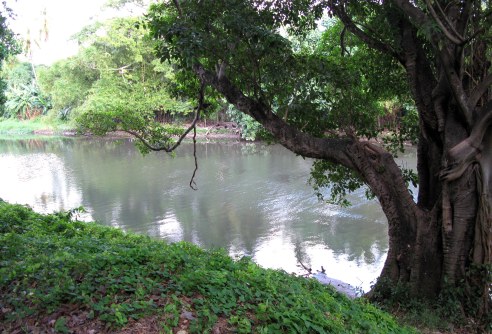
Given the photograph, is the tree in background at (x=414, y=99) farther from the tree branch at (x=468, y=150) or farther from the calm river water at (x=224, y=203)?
the calm river water at (x=224, y=203)

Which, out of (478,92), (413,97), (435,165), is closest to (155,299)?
(435,165)

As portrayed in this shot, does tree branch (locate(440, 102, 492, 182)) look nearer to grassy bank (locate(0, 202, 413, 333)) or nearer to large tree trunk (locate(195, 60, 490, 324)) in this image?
large tree trunk (locate(195, 60, 490, 324))

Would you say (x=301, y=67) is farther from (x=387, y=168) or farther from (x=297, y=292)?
(x=297, y=292)

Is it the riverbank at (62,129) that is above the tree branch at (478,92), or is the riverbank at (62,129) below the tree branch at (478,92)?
below

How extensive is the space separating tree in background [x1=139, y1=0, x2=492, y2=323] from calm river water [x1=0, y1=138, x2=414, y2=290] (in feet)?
9.34

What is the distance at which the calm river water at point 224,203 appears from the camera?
35.2 feet

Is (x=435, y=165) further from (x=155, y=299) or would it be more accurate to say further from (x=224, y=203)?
(x=224, y=203)

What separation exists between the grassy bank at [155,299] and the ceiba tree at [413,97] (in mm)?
1659

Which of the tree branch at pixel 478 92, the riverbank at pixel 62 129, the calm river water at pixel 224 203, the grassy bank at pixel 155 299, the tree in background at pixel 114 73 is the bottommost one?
the calm river water at pixel 224 203

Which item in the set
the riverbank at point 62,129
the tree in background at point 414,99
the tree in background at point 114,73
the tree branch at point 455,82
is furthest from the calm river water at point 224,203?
the riverbank at point 62,129

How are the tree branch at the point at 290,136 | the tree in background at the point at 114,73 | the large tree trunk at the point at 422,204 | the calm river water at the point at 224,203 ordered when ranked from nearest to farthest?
the large tree trunk at the point at 422,204 < the tree branch at the point at 290,136 < the calm river water at the point at 224,203 < the tree in background at the point at 114,73

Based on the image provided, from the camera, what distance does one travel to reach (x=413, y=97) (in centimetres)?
617

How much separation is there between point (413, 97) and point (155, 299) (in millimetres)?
4544

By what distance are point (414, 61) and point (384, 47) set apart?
20.0 inches
